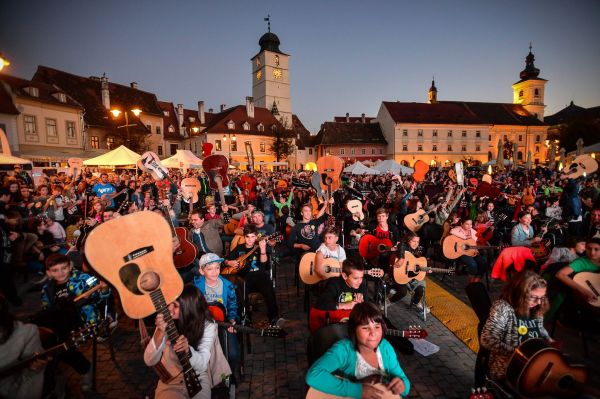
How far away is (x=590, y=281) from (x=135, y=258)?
568cm

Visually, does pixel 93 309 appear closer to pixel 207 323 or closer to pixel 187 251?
pixel 187 251

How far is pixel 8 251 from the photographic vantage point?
6.57 metres

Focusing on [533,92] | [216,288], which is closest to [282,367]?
[216,288]

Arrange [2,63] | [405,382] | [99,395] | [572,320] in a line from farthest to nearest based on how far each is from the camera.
Result: [2,63], [572,320], [99,395], [405,382]

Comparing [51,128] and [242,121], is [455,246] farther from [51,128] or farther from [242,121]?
[242,121]

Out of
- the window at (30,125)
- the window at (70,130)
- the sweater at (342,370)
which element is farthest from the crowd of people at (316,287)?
the window at (70,130)

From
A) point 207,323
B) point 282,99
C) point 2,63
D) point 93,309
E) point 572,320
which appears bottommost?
point 572,320

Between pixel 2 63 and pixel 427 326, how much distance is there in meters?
9.84

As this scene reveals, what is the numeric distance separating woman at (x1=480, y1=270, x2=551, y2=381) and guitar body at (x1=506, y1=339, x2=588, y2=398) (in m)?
0.36

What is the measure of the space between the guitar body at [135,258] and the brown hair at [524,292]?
344 cm

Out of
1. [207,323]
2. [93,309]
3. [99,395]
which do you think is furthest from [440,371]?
[93,309]

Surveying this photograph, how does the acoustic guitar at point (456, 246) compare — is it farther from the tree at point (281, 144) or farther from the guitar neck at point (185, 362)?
the tree at point (281, 144)

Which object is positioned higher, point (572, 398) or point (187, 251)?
point (187, 251)

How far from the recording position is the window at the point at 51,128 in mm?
29772
